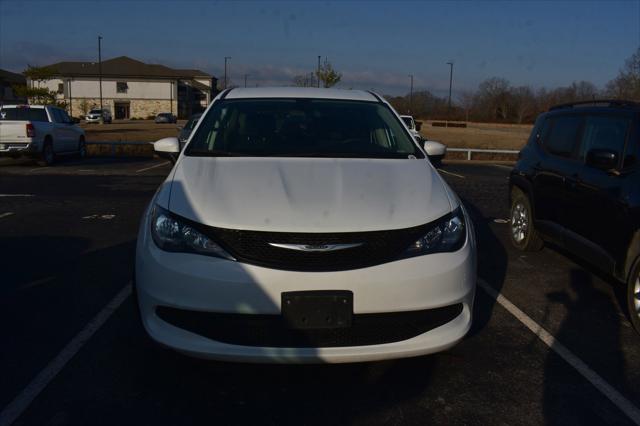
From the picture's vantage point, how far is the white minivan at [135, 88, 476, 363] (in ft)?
9.59

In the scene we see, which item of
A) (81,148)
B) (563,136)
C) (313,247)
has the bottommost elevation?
(81,148)

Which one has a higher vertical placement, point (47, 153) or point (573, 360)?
point (47, 153)

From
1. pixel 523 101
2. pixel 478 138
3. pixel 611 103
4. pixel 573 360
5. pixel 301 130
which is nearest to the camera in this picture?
pixel 573 360

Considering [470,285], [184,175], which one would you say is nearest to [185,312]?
[184,175]

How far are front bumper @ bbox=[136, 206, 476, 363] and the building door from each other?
256 feet

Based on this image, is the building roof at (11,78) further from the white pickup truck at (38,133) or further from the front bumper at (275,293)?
the front bumper at (275,293)

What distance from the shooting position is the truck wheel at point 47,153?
16.6 m

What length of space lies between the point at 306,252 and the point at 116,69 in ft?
264

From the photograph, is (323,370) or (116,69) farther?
(116,69)

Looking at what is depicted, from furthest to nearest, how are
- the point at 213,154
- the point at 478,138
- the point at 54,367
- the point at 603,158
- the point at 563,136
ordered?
1. the point at 478,138
2. the point at 563,136
3. the point at 603,158
4. the point at 213,154
5. the point at 54,367

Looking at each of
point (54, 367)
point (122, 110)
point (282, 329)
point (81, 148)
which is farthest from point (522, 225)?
point (122, 110)

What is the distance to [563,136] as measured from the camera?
19.5ft

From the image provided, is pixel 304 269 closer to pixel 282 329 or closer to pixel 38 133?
pixel 282 329

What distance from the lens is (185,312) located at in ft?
9.94
